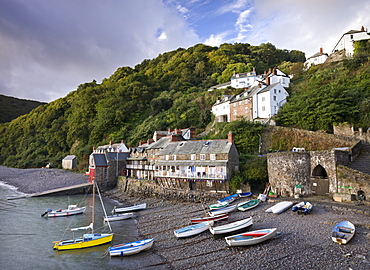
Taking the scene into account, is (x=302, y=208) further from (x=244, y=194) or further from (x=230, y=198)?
(x=230, y=198)

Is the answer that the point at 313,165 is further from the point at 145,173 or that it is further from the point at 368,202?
the point at 145,173

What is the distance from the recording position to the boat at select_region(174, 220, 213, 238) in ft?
57.3

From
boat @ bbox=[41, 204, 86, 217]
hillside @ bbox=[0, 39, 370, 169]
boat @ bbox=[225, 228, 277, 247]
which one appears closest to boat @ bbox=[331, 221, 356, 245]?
boat @ bbox=[225, 228, 277, 247]

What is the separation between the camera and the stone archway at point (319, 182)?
→ 73.5ft

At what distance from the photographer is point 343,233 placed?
549 inches

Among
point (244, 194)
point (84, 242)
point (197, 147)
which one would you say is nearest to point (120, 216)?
point (84, 242)

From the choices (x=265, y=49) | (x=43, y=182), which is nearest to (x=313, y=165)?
(x=43, y=182)

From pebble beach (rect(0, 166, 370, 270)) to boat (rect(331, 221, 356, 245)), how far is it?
0.96 ft

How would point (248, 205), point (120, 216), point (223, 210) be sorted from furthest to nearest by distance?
point (120, 216) → point (248, 205) → point (223, 210)

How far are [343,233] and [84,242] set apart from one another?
1720 cm

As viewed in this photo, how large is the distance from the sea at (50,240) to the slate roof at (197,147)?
36.3ft

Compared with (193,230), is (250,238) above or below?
above

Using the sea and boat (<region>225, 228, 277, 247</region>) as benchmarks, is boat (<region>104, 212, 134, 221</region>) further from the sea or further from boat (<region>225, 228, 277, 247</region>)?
boat (<region>225, 228, 277, 247</region>)

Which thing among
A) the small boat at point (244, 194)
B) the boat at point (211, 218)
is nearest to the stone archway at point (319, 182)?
the small boat at point (244, 194)
